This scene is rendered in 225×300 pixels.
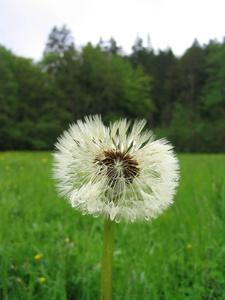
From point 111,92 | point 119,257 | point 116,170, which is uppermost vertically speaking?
point 111,92

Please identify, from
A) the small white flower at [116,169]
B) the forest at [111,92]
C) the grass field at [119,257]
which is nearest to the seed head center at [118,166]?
the small white flower at [116,169]

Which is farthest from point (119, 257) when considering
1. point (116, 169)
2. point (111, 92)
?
point (111, 92)

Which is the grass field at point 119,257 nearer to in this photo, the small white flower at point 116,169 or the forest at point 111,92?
the small white flower at point 116,169

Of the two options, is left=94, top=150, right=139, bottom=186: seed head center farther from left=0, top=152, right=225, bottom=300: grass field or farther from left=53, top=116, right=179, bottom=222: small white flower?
left=0, top=152, right=225, bottom=300: grass field

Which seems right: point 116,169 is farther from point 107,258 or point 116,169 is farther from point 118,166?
point 107,258

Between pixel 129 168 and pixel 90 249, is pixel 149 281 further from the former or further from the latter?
pixel 129 168

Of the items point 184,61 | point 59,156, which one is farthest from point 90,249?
point 184,61

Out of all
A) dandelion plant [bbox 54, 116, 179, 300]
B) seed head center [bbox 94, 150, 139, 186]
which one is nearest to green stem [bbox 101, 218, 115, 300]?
dandelion plant [bbox 54, 116, 179, 300]
